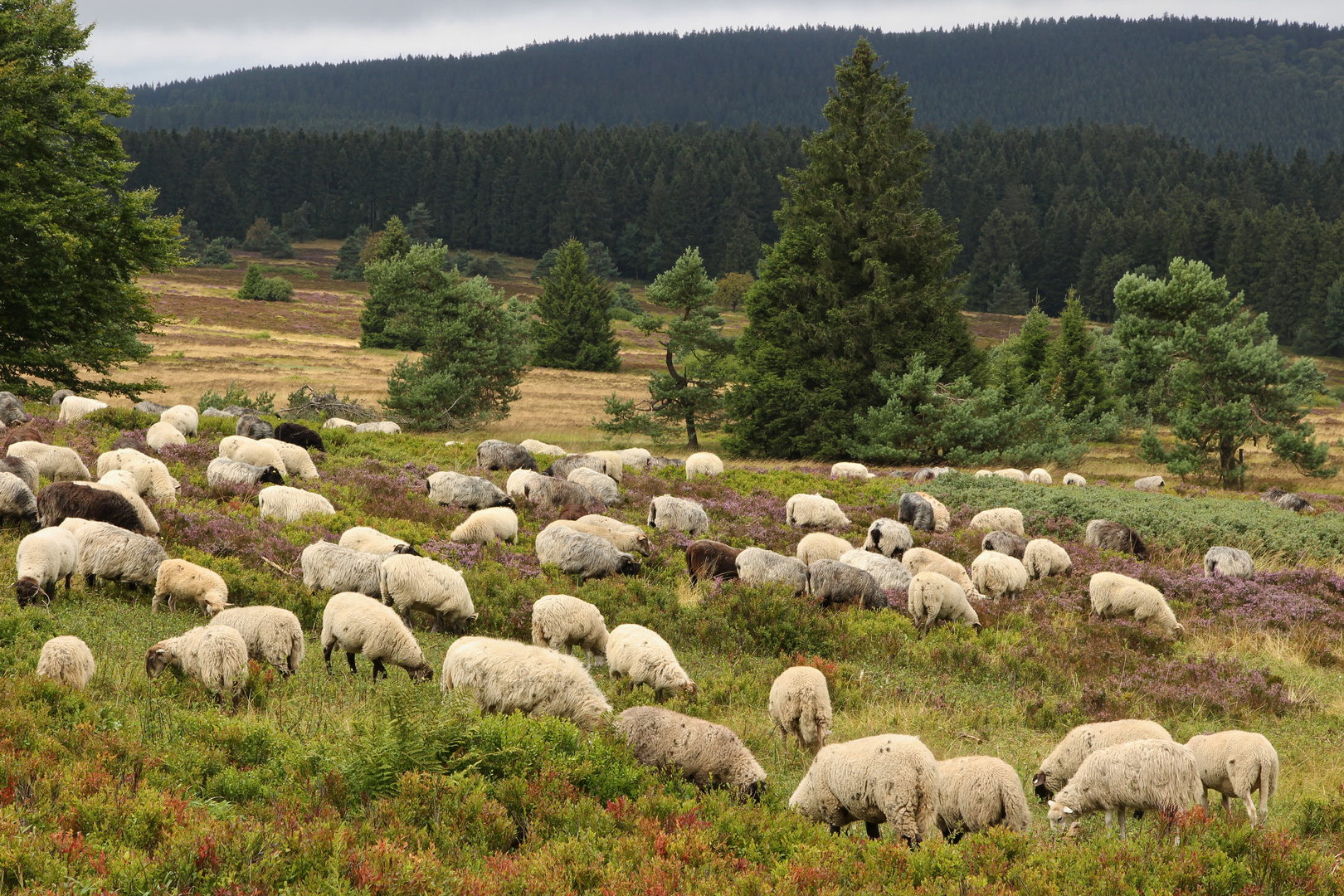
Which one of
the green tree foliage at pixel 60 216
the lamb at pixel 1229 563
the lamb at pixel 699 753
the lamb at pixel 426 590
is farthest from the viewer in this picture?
the green tree foliage at pixel 60 216

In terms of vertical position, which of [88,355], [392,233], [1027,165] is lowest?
[88,355]

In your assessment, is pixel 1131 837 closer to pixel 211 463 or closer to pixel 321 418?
pixel 211 463

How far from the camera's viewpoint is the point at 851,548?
664 inches

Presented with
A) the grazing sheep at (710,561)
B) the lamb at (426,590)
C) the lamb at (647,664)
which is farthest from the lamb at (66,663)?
the grazing sheep at (710,561)

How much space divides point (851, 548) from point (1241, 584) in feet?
23.3

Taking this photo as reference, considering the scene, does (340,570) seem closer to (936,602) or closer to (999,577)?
(936,602)

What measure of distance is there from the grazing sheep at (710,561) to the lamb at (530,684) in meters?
6.21

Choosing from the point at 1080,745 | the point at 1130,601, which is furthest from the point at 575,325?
the point at 1080,745

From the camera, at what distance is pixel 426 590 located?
476 inches

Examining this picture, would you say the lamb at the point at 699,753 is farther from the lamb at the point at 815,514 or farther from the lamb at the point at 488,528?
the lamb at the point at 815,514

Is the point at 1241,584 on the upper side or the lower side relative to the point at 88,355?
lower

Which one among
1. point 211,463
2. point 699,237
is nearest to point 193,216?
point 699,237

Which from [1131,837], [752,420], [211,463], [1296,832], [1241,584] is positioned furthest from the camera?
[752,420]

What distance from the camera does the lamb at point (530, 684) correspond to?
29.1 ft
